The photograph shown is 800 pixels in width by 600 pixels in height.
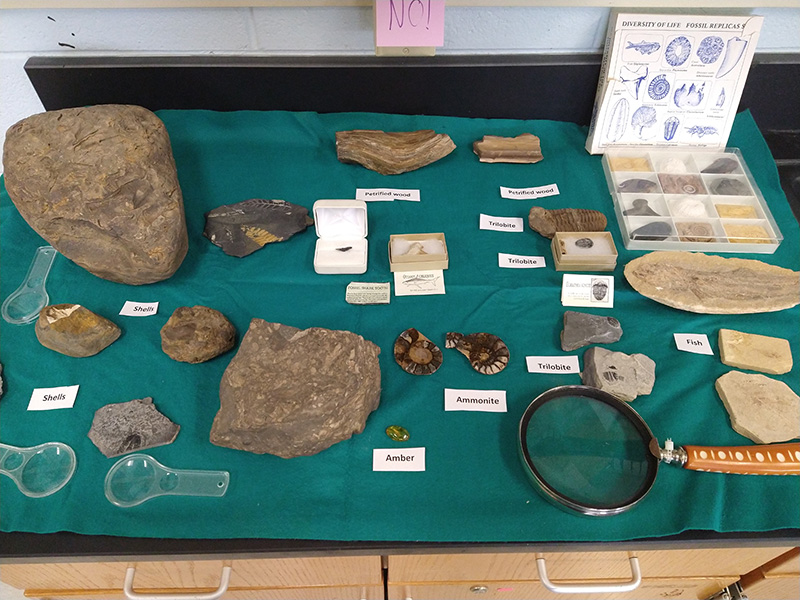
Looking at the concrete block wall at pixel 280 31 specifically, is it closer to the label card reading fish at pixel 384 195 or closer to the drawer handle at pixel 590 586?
the label card reading fish at pixel 384 195

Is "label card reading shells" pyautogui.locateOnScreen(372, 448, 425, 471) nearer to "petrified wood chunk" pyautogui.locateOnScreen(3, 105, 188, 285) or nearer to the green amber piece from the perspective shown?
the green amber piece

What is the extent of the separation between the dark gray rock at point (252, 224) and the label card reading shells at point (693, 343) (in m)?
1.17

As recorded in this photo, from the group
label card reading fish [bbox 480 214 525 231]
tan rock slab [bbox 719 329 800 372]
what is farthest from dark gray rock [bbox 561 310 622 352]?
label card reading fish [bbox 480 214 525 231]

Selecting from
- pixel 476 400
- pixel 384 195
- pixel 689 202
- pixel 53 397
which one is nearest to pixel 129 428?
pixel 53 397

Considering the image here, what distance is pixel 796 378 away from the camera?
1.46 metres

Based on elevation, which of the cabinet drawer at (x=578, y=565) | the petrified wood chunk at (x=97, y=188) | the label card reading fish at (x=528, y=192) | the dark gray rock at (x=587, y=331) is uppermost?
the petrified wood chunk at (x=97, y=188)

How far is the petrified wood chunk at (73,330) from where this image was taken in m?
1.43

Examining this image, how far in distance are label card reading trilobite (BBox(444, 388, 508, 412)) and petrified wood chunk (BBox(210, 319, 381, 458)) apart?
0.63ft

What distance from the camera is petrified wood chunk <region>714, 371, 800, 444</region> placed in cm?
132

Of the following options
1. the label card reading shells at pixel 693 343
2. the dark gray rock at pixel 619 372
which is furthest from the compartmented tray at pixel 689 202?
the dark gray rock at pixel 619 372

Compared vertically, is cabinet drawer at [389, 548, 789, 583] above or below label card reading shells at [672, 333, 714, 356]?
below

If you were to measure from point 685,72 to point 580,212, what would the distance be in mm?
618

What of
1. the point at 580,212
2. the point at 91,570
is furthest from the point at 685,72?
the point at 91,570

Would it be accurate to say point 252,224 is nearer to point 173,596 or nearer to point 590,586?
point 173,596
